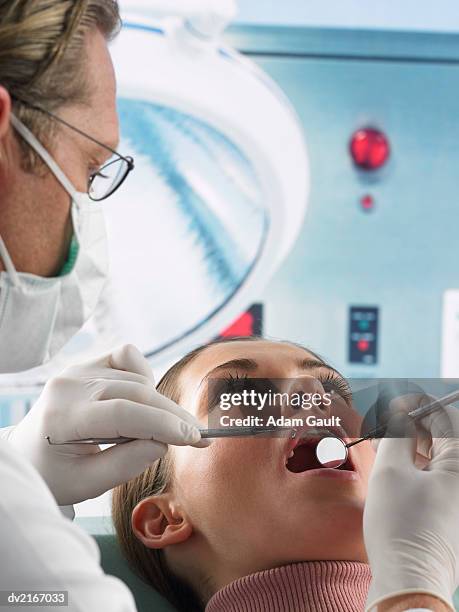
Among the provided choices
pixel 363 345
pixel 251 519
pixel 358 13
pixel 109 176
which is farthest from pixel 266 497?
pixel 358 13

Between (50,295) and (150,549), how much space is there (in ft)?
1.45

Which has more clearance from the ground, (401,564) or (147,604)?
(401,564)

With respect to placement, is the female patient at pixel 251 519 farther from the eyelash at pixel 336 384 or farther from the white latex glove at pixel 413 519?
the white latex glove at pixel 413 519

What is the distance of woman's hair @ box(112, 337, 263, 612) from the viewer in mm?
1322

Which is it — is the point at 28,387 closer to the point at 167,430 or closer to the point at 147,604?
the point at 147,604

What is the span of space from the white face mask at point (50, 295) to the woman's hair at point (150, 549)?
22 centimetres

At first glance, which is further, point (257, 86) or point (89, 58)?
point (257, 86)

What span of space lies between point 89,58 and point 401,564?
2.36 feet

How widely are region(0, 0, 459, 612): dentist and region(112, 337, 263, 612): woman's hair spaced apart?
15cm

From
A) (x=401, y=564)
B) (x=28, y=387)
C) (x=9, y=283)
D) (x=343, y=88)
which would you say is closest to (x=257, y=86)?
(x=343, y=88)

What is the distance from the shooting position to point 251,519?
1.20 meters

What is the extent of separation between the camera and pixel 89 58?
1072 mm

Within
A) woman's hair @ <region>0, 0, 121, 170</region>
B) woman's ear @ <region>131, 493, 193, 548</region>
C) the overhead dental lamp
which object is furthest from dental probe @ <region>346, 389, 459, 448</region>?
the overhead dental lamp

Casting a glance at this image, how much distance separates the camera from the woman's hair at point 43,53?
977 mm
